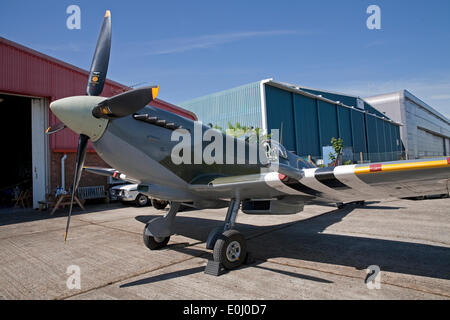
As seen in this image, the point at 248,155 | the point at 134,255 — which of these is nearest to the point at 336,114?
the point at 248,155

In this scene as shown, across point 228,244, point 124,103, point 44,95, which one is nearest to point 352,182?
point 228,244

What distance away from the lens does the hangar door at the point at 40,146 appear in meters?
12.1

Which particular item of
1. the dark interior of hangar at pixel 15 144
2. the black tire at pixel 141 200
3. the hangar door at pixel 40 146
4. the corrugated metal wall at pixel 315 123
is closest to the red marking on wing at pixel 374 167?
the black tire at pixel 141 200

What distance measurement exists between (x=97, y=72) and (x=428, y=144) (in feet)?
258

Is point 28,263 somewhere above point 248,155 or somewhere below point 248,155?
below

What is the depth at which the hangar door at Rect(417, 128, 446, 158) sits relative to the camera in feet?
191

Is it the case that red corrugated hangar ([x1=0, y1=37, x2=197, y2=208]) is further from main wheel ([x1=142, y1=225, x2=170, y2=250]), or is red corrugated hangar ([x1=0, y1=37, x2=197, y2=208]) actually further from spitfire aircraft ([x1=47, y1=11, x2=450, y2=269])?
main wheel ([x1=142, y1=225, x2=170, y2=250])

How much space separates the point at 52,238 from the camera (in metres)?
6.27

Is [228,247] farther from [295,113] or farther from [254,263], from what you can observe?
→ [295,113]

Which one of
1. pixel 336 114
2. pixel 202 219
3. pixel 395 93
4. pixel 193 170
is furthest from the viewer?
pixel 395 93

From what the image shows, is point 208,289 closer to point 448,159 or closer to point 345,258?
point 345,258

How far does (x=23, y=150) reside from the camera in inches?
818

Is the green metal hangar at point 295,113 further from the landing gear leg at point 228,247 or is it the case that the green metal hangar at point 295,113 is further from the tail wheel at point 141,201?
the landing gear leg at point 228,247
